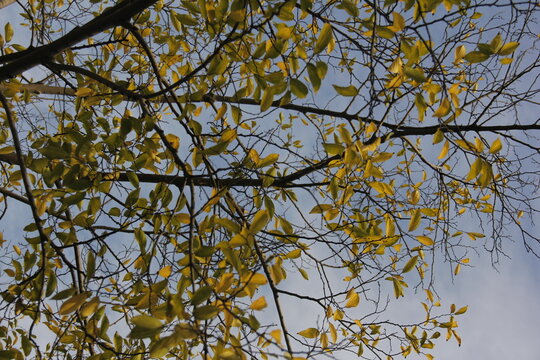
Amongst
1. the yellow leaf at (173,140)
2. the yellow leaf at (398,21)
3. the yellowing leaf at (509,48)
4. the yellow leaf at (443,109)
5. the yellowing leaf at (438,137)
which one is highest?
the yellowing leaf at (509,48)

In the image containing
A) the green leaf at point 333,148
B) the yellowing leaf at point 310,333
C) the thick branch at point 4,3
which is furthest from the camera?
the thick branch at point 4,3

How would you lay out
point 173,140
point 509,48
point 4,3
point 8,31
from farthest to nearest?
Result: point 8,31 < point 4,3 < point 173,140 < point 509,48

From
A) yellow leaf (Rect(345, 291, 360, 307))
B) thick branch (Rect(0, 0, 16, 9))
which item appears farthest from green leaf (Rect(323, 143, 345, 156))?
thick branch (Rect(0, 0, 16, 9))

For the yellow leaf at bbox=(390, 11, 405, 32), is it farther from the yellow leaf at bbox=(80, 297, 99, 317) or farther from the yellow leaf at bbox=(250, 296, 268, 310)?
the yellow leaf at bbox=(80, 297, 99, 317)

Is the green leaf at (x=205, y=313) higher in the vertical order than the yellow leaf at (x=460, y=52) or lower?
lower

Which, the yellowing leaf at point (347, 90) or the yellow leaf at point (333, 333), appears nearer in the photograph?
the yellowing leaf at point (347, 90)

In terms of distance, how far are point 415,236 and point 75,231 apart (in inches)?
63.0

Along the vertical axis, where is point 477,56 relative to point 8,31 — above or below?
below

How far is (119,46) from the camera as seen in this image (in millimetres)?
3172

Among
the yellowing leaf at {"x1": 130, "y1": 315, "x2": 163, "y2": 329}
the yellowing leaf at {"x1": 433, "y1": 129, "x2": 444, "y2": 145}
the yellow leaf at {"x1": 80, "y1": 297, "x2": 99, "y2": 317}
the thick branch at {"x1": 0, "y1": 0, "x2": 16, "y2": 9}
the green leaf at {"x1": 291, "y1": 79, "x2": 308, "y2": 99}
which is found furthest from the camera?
the thick branch at {"x1": 0, "y1": 0, "x2": 16, "y2": 9}

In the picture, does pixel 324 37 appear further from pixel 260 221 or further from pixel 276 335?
pixel 276 335

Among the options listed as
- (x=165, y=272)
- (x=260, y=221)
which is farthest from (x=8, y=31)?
(x=260, y=221)

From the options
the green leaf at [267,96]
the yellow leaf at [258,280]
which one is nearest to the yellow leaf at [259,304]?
the yellow leaf at [258,280]

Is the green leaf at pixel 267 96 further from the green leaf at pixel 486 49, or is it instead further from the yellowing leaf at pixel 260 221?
the green leaf at pixel 486 49
